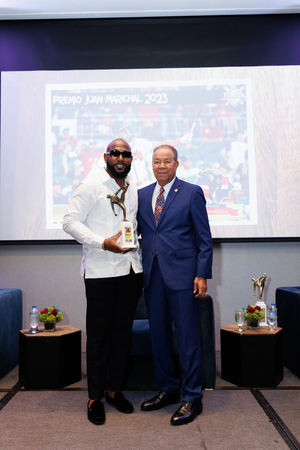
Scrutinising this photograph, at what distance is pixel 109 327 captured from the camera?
2350 millimetres

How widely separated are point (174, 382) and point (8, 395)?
3.96 feet

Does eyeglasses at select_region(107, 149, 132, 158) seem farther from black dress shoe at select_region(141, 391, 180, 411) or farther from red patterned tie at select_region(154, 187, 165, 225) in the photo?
black dress shoe at select_region(141, 391, 180, 411)

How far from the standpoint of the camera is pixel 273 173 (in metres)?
3.83

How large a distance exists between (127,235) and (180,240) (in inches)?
13.3

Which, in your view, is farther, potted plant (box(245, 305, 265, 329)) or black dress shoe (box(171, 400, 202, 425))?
potted plant (box(245, 305, 265, 329))

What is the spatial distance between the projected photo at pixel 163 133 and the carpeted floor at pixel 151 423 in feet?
5.60

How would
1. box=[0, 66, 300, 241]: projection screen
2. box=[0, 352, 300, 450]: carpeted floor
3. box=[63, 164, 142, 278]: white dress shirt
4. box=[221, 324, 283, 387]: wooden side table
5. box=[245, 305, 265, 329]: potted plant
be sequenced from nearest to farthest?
box=[0, 352, 300, 450]: carpeted floor
box=[63, 164, 142, 278]: white dress shirt
box=[221, 324, 283, 387]: wooden side table
box=[245, 305, 265, 329]: potted plant
box=[0, 66, 300, 241]: projection screen

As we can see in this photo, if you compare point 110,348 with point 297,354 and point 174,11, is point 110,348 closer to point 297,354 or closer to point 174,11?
point 297,354

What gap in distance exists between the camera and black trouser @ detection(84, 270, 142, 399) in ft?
7.57

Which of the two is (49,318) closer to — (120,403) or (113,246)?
(120,403)

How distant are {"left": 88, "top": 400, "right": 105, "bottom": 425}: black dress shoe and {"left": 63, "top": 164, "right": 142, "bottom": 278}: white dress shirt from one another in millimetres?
771

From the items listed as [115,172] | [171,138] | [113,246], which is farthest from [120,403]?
[171,138]

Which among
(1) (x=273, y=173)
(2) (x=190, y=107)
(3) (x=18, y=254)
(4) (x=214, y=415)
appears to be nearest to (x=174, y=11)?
(2) (x=190, y=107)

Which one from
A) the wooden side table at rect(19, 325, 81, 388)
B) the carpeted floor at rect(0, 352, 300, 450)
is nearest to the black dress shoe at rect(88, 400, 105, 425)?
the carpeted floor at rect(0, 352, 300, 450)
